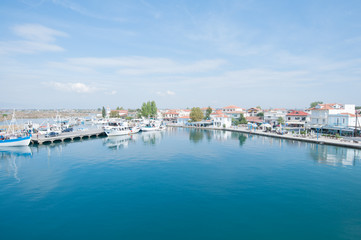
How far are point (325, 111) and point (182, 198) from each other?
50.6 m

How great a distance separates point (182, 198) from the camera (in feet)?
55.6

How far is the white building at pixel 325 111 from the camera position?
5059 cm

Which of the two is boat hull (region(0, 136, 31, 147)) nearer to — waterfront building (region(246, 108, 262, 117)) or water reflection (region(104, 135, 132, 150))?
water reflection (region(104, 135, 132, 150))

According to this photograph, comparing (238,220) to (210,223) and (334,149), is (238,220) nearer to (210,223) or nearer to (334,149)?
(210,223)

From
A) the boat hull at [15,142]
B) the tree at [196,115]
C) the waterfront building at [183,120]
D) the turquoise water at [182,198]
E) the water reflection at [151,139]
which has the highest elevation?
the tree at [196,115]

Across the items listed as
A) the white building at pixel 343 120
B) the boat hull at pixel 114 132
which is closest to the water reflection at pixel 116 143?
the boat hull at pixel 114 132

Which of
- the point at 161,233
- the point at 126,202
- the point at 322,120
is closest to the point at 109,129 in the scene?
the point at 126,202

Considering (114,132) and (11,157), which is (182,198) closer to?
(11,157)

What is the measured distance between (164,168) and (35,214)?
13762 mm

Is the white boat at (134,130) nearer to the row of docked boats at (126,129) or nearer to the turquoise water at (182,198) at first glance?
the row of docked boats at (126,129)

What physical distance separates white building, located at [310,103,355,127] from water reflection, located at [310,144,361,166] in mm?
16811

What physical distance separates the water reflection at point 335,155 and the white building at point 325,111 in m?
16.8

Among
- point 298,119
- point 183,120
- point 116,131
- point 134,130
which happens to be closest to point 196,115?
point 183,120

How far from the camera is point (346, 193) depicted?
701 inches
